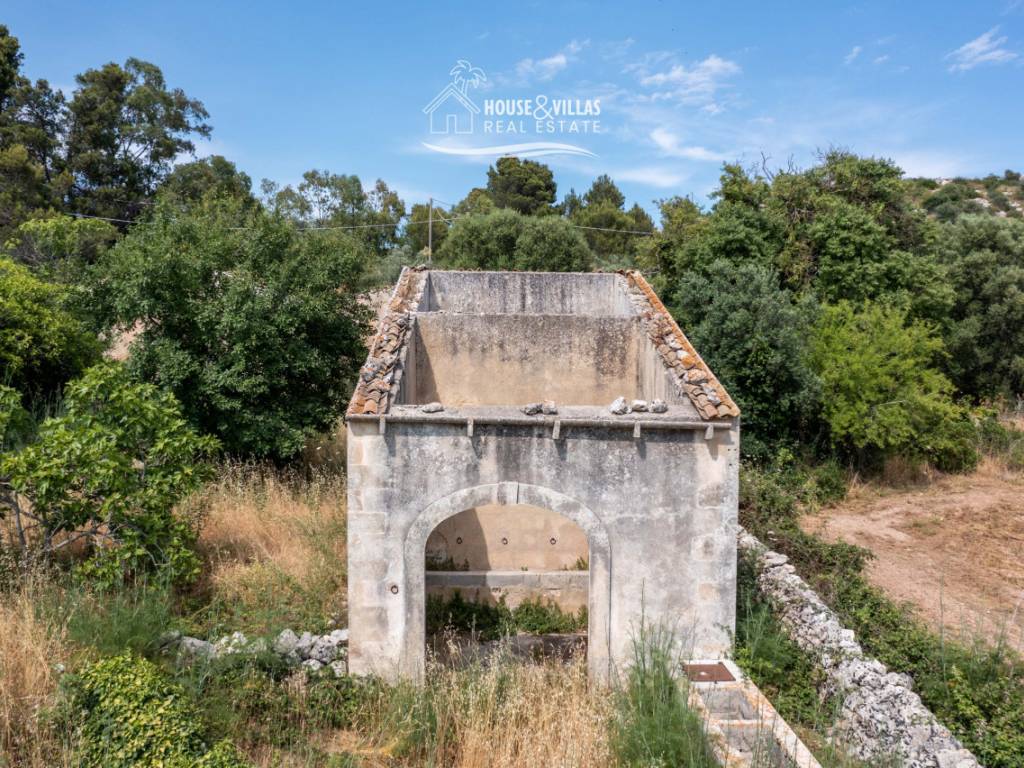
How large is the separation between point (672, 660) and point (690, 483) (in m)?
1.82

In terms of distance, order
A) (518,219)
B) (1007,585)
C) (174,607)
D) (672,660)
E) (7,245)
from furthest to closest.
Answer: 1. (518,219)
2. (7,245)
3. (1007,585)
4. (174,607)
5. (672,660)

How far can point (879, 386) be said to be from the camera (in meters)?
17.1

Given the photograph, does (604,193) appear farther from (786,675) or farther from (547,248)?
(786,675)

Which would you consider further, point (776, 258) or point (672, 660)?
point (776, 258)

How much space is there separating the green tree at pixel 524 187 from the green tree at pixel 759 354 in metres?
28.5

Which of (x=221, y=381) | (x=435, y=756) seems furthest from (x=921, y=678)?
(x=221, y=381)

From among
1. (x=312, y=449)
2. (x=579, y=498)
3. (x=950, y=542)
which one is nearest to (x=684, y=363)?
(x=579, y=498)

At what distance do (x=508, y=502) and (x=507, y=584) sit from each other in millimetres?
3648

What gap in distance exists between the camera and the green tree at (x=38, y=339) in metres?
12.8

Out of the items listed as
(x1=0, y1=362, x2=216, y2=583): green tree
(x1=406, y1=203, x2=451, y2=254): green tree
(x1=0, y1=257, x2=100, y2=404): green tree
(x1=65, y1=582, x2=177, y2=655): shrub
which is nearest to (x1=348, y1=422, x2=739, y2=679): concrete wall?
(x1=65, y1=582, x2=177, y2=655): shrub

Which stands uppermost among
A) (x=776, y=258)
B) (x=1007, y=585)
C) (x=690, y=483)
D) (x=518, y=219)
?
(x=518, y=219)

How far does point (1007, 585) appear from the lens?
492 inches

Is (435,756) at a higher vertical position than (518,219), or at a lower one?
lower

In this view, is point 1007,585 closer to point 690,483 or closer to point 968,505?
point 968,505
